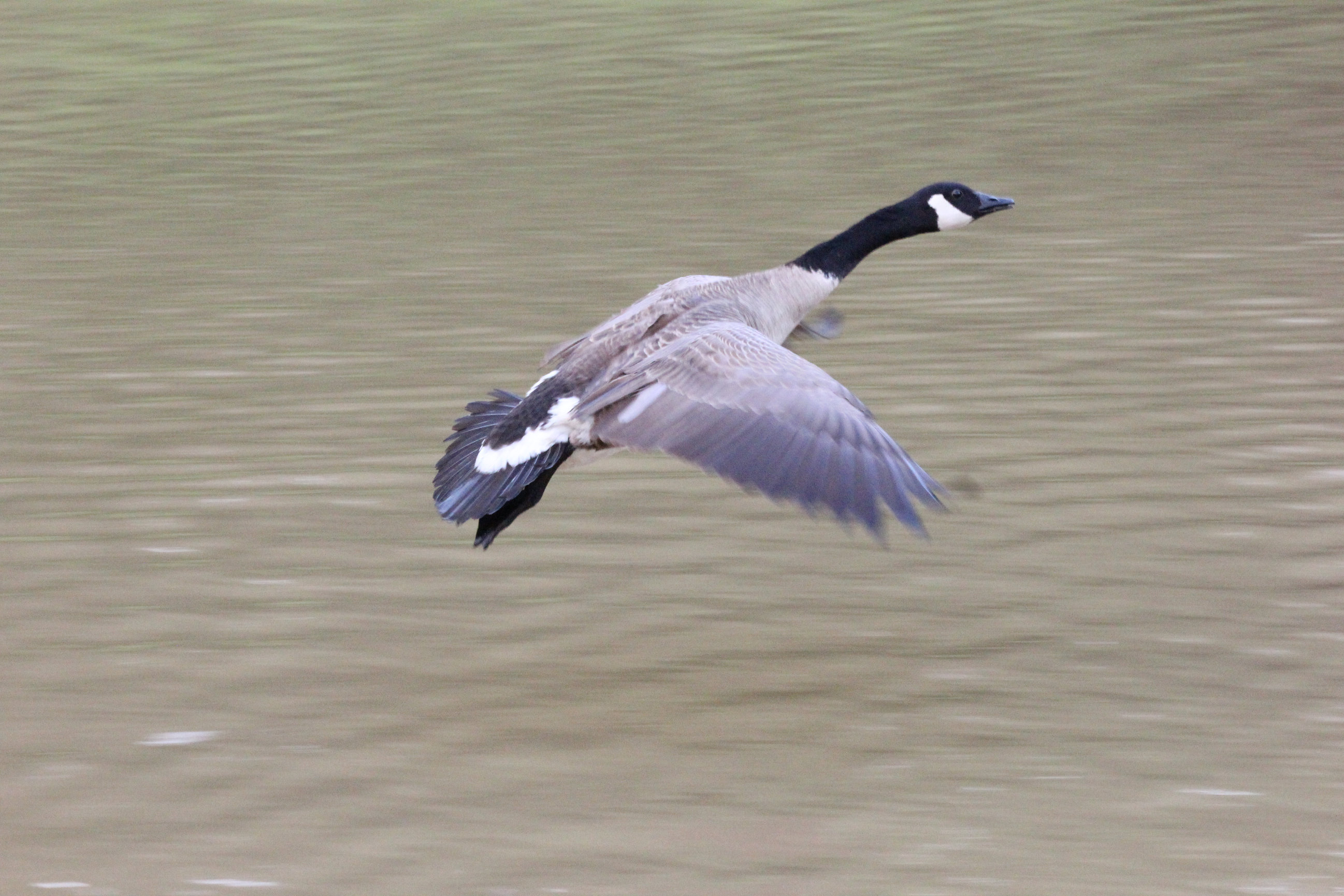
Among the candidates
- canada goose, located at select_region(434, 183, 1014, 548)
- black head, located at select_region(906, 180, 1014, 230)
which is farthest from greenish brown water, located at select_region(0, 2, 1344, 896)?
black head, located at select_region(906, 180, 1014, 230)

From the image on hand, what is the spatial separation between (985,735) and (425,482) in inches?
100

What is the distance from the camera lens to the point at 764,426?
4559mm

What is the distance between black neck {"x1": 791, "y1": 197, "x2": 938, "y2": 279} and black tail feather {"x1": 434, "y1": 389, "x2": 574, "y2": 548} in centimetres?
126

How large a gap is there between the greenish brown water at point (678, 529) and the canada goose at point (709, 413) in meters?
0.49

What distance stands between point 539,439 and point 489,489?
0.68ft

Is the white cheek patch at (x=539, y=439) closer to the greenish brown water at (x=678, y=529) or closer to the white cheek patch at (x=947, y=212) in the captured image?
the greenish brown water at (x=678, y=529)

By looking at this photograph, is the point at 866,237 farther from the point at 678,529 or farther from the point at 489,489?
the point at 489,489

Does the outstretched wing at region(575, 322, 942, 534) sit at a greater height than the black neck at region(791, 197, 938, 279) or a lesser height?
lesser

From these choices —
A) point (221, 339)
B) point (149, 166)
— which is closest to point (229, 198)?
point (149, 166)

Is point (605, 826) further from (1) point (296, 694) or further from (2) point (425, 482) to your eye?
(2) point (425, 482)

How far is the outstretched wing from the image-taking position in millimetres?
4375

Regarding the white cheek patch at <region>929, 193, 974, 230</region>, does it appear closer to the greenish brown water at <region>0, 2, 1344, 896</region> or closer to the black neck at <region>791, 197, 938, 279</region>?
the black neck at <region>791, 197, 938, 279</region>

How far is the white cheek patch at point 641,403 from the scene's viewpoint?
4.75m

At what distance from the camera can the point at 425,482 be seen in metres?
6.30
